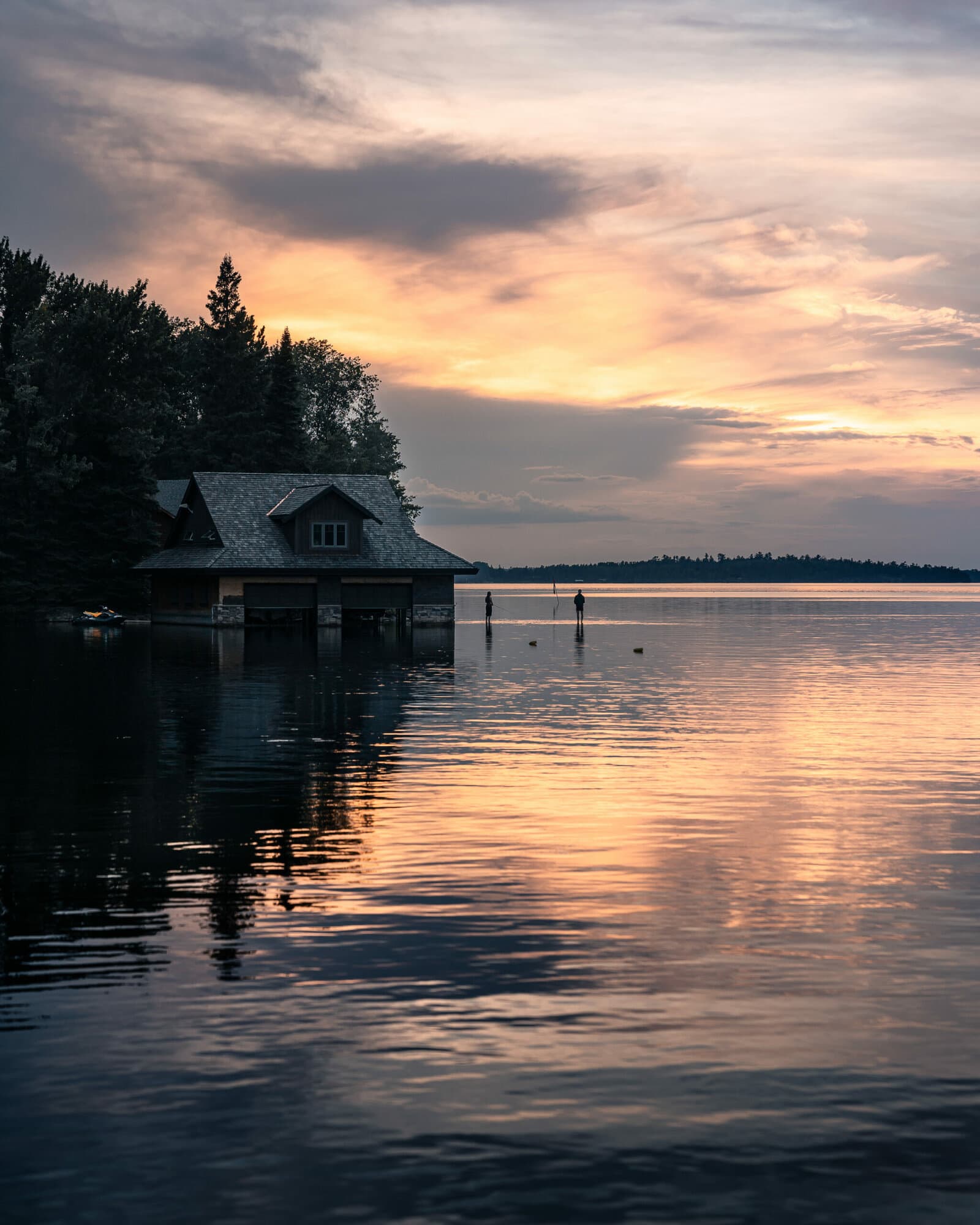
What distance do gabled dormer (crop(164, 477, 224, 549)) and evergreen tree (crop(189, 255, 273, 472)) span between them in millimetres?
→ 23698

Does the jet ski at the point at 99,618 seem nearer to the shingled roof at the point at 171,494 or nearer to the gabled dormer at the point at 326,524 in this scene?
the gabled dormer at the point at 326,524

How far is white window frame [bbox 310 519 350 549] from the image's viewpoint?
87.5 m

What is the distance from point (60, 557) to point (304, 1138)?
88960mm

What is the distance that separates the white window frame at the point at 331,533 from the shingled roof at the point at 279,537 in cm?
56

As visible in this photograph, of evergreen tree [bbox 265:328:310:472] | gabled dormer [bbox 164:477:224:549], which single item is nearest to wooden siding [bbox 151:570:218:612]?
gabled dormer [bbox 164:477:224:549]

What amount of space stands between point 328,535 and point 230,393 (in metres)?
37.2

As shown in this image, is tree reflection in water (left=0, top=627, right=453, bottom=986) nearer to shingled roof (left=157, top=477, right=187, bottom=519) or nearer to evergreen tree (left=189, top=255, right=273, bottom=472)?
shingled roof (left=157, top=477, right=187, bottom=519)

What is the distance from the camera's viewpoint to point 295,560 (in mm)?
86812

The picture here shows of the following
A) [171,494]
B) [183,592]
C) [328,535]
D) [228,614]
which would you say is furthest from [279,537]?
[171,494]

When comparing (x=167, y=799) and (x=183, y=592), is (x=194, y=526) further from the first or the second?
(x=167, y=799)

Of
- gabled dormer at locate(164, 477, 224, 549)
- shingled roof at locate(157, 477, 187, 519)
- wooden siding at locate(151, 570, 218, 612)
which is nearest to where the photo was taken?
wooden siding at locate(151, 570, 218, 612)

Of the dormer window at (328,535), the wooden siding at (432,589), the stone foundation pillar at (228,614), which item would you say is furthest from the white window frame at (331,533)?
the stone foundation pillar at (228,614)

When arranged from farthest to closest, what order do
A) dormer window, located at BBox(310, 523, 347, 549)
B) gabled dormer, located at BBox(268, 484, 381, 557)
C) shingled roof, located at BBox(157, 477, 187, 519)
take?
shingled roof, located at BBox(157, 477, 187, 519)
dormer window, located at BBox(310, 523, 347, 549)
gabled dormer, located at BBox(268, 484, 381, 557)

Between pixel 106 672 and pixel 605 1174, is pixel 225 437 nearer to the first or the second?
pixel 106 672
